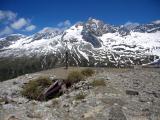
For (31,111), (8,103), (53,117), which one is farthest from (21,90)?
(53,117)

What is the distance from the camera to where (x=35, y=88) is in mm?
28000

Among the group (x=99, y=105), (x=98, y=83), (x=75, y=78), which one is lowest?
(x=99, y=105)

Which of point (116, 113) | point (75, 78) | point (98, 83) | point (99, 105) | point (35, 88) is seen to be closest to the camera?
point (116, 113)

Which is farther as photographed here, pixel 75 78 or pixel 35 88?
pixel 75 78

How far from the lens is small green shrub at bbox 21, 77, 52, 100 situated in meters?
27.1

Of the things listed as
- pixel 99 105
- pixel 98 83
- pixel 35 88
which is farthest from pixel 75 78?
pixel 99 105

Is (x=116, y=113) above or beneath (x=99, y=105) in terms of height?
beneath

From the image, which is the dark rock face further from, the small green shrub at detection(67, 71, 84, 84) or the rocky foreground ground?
the small green shrub at detection(67, 71, 84, 84)

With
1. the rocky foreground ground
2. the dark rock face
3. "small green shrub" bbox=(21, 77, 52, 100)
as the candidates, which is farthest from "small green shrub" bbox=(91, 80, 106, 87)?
the dark rock face

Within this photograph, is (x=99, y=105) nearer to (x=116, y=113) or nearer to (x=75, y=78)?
(x=116, y=113)

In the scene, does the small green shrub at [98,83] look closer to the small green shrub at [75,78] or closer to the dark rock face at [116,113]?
the small green shrub at [75,78]

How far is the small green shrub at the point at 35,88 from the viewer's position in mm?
27052

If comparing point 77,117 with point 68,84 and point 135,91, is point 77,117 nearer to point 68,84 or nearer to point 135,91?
point 135,91

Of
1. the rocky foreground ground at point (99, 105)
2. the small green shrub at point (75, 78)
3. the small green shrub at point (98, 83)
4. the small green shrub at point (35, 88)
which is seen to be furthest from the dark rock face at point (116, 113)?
the small green shrub at point (75, 78)
